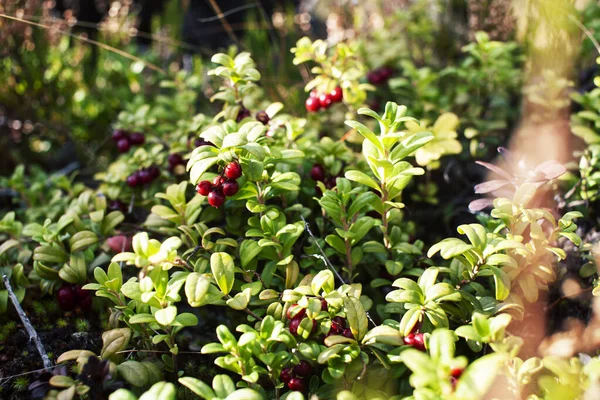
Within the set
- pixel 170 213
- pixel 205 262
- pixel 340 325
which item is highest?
pixel 170 213

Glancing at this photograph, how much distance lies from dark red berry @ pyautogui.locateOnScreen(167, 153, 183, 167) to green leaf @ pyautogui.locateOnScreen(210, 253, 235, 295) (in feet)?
2.70

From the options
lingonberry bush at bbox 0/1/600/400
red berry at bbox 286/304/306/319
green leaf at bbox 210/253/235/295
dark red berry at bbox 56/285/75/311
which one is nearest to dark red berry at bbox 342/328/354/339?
lingonberry bush at bbox 0/1/600/400

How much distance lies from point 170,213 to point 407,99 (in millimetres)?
1734

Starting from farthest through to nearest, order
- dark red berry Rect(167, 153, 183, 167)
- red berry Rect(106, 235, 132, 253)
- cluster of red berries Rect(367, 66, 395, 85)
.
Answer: cluster of red berries Rect(367, 66, 395, 85) < dark red berry Rect(167, 153, 183, 167) < red berry Rect(106, 235, 132, 253)

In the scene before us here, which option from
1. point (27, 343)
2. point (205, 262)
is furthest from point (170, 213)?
point (27, 343)

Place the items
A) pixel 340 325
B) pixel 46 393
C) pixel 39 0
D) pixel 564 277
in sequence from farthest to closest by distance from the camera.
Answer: pixel 39 0 < pixel 564 277 < pixel 340 325 < pixel 46 393

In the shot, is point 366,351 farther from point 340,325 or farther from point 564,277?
point 564,277

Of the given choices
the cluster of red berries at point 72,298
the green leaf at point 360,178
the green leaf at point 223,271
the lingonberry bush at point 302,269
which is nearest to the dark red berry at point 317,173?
the lingonberry bush at point 302,269

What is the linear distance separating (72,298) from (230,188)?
0.73 meters

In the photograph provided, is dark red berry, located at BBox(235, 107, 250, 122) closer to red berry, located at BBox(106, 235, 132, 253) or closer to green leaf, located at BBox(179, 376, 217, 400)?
red berry, located at BBox(106, 235, 132, 253)

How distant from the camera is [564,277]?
Result: 1799 mm

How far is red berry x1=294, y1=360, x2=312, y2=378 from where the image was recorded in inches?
54.8

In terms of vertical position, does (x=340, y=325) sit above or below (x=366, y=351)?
above

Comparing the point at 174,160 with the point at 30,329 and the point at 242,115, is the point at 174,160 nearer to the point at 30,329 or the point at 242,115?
the point at 242,115
